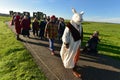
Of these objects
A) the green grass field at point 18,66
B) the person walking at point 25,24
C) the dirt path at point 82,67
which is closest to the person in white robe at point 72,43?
the dirt path at point 82,67

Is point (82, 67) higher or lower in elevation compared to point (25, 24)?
lower

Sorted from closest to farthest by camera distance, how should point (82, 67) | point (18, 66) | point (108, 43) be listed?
point (82, 67) < point (18, 66) < point (108, 43)

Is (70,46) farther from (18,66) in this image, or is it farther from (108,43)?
(108,43)

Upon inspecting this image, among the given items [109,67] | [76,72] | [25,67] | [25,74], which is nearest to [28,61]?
[25,67]

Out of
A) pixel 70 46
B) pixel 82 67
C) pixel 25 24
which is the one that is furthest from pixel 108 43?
pixel 70 46

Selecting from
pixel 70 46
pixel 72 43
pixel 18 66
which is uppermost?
pixel 72 43

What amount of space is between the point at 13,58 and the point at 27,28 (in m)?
5.98

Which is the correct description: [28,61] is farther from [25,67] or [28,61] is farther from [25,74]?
[25,74]

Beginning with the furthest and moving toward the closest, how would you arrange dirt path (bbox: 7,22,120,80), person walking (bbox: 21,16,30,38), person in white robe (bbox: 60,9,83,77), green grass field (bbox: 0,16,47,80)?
1. person walking (bbox: 21,16,30,38)
2. green grass field (bbox: 0,16,47,80)
3. dirt path (bbox: 7,22,120,80)
4. person in white robe (bbox: 60,9,83,77)

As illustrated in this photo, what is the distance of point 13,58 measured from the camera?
12641 mm

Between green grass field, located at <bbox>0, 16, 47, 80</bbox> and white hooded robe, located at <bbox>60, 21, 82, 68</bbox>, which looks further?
green grass field, located at <bbox>0, 16, 47, 80</bbox>

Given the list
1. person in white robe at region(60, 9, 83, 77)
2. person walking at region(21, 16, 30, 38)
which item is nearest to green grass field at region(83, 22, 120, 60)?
person walking at region(21, 16, 30, 38)

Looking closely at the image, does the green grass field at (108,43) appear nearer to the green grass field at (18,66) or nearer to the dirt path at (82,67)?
the dirt path at (82,67)

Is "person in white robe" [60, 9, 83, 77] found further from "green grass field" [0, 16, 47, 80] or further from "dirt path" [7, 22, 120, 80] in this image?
"green grass field" [0, 16, 47, 80]
